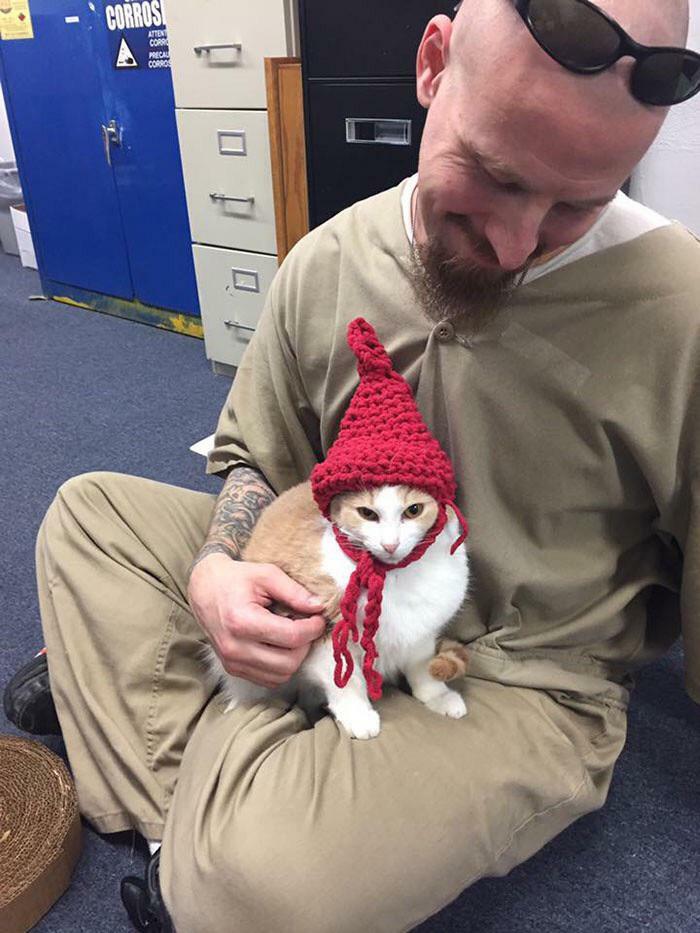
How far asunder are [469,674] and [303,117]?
1.56 m

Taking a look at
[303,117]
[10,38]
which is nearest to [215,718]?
[303,117]

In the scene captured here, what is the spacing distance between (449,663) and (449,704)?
7 cm

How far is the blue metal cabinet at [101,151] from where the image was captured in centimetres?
266

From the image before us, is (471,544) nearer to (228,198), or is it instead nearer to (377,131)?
(377,131)

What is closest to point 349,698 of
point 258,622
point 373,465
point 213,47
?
point 258,622

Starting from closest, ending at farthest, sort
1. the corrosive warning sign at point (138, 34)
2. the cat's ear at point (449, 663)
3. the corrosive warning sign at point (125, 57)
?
the cat's ear at point (449, 663) < the corrosive warning sign at point (138, 34) < the corrosive warning sign at point (125, 57)

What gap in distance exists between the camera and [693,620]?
2.75ft

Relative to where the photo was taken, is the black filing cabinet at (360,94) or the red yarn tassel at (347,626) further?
the black filing cabinet at (360,94)

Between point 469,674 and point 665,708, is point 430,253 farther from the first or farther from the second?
point 665,708

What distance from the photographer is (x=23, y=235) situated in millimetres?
3848

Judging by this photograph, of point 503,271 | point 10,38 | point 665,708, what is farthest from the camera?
point 10,38

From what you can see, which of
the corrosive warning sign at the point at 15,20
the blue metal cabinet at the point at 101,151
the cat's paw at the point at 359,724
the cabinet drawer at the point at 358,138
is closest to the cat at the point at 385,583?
the cat's paw at the point at 359,724

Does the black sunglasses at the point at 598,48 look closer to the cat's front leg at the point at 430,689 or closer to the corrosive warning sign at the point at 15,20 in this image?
the cat's front leg at the point at 430,689

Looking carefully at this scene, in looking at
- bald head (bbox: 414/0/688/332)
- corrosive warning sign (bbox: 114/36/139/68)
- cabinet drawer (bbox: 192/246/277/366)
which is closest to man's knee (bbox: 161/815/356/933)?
bald head (bbox: 414/0/688/332)
